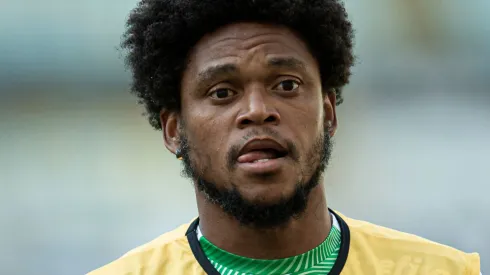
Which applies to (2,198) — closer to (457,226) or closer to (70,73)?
(70,73)

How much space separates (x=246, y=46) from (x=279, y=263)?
59cm

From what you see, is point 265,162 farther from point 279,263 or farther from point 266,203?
point 279,263

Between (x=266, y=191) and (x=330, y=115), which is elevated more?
(x=330, y=115)

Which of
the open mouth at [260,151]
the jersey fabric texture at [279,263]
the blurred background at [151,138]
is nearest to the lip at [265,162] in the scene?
the open mouth at [260,151]

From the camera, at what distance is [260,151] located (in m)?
1.93

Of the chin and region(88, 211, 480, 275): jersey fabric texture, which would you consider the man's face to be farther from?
region(88, 211, 480, 275): jersey fabric texture

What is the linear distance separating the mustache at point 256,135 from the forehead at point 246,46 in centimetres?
21

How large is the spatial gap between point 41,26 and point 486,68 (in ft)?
10.1

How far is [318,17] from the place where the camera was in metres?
2.19

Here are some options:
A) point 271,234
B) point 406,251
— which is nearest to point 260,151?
point 271,234

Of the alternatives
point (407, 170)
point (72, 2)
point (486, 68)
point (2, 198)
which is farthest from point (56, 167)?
point (486, 68)

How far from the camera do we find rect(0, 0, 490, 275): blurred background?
462cm

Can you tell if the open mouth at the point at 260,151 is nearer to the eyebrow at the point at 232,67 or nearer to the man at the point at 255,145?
the man at the point at 255,145

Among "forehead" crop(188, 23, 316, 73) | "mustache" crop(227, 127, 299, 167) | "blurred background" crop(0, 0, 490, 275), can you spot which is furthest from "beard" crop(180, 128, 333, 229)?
"blurred background" crop(0, 0, 490, 275)
